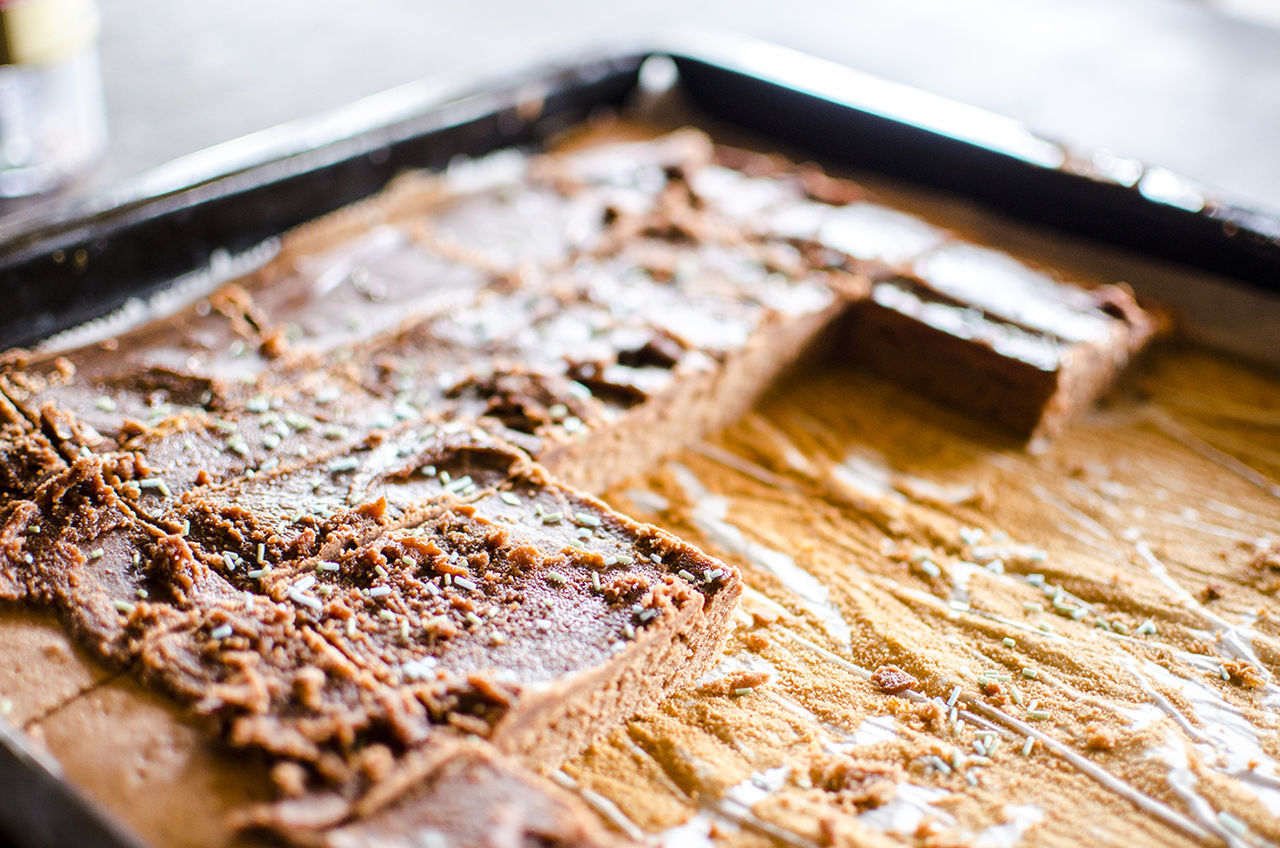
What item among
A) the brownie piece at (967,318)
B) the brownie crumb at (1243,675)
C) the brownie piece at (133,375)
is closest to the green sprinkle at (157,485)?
the brownie piece at (133,375)

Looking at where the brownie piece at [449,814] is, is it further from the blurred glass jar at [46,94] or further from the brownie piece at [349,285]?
the blurred glass jar at [46,94]

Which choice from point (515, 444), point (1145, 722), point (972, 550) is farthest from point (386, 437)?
point (1145, 722)

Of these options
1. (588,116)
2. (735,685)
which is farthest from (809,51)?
(735,685)

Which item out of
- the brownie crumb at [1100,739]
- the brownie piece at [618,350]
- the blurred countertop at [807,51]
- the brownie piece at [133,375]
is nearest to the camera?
the brownie crumb at [1100,739]

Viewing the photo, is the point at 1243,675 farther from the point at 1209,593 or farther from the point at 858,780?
the point at 858,780

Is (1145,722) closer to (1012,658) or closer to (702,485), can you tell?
(1012,658)

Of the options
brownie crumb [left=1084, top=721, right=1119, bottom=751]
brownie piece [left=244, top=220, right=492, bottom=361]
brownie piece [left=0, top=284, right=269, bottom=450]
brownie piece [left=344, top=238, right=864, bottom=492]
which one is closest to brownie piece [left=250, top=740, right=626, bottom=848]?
brownie piece [left=344, top=238, right=864, bottom=492]

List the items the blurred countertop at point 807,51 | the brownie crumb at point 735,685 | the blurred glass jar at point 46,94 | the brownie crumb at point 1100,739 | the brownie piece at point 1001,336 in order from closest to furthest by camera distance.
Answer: the brownie crumb at point 1100,739, the brownie crumb at point 735,685, the brownie piece at point 1001,336, the blurred glass jar at point 46,94, the blurred countertop at point 807,51
